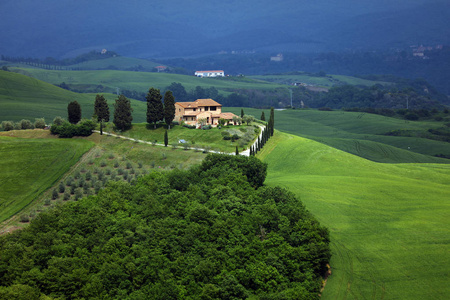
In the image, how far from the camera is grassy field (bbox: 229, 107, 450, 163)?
103812 mm

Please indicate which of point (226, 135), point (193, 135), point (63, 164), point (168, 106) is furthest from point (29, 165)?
point (226, 135)

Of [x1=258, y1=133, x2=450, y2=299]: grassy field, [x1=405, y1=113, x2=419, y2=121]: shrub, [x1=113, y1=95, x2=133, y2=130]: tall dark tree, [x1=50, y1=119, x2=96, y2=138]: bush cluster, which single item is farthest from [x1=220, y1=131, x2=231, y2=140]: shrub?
[x1=405, y1=113, x2=419, y2=121]: shrub

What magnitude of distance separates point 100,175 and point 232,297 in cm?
4353

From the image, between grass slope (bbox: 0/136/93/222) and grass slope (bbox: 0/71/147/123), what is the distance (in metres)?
47.4

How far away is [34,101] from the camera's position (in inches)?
5994

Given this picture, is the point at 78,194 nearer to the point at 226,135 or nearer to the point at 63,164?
the point at 63,164

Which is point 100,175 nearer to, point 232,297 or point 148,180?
point 148,180

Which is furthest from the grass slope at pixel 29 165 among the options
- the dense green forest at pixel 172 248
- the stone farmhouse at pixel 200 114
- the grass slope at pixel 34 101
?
the grass slope at pixel 34 101

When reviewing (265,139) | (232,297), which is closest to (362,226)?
(232,297)

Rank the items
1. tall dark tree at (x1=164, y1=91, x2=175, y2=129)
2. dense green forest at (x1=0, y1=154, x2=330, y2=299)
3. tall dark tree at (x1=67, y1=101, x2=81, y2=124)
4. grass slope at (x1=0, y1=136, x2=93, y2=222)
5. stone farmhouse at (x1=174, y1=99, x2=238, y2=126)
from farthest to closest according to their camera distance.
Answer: stone farmhouse at (x1=174, y1=99, x2=238, y2=126) → tall dark tree at (x1=67, y1=101, x2=81, y2=124) → tall dark tree at (x1=164, y1=91, x2=175, y2=129) → grass slope at (x1=0, y1=136, x2=93, y2=222) → dense green forest at (x1=0, y1=154, x2=330, y2=299)

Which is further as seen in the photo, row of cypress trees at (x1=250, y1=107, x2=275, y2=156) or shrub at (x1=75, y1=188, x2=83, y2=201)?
row of cypress trees at (x1=250, y1=107, x2=275, y2=156)

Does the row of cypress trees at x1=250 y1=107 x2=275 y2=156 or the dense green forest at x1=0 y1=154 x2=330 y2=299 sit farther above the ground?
the row of cypress trees at x1=250 y1=107 x2=275 y2=156

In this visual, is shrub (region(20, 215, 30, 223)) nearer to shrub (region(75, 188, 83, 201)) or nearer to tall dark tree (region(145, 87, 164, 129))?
shrub (region(75, 188, 83, 201))

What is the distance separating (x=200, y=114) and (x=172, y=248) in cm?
5843
